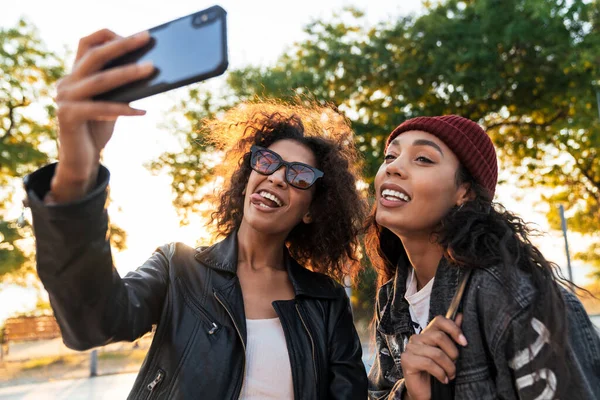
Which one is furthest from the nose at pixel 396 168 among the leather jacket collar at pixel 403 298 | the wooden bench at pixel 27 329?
the wooden bench at pixel 27 329

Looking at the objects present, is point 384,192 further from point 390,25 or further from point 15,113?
point 15,113

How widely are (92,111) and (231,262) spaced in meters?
1.45

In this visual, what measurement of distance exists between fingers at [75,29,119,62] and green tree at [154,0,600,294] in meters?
12.9

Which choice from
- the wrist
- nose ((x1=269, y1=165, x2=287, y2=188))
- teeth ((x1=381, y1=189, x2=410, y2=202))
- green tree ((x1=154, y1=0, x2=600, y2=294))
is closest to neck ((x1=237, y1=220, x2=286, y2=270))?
nose ((x1=269, y1=165, x2=287, y2=188))

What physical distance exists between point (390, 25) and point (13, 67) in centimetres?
1055

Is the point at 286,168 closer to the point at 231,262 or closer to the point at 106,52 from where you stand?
the point at 231,262

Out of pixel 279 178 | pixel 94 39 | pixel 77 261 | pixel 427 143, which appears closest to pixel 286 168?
pixel 279 178

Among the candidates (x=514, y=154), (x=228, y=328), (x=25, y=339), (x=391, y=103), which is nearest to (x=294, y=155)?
(x=228, y=328)

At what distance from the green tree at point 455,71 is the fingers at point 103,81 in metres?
12.9

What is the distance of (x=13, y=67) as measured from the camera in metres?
17.9

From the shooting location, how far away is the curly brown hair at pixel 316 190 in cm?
333

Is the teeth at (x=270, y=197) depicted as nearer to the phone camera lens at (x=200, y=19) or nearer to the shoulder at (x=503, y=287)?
the shoulder at (x=503, y=287)

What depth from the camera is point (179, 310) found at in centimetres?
239

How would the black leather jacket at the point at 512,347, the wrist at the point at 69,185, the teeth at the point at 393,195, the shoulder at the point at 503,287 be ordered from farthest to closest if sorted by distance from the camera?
the teeth at the point at 393,195, the shoulder at the point at 503,287, the black leather jacket at the point at 512,347, the wrist at the point at 69,185
